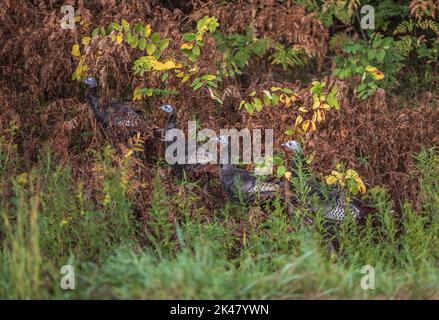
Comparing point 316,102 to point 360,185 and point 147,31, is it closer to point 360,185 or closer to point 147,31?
point 360,185

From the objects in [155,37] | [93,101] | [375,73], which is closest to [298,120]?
[375,73]

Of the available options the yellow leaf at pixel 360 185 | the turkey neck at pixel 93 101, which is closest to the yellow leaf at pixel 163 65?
the turkey neck at pixel 93 101

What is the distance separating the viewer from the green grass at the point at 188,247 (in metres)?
4.36

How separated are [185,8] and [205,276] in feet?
17.6

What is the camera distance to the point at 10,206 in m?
5.81

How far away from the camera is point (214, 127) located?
284 inches

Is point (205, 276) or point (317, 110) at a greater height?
point (317, 110)

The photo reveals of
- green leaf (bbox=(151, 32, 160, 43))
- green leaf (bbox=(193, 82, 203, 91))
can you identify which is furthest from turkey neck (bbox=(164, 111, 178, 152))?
green leaf (bbox=(151, 32, 160, 43))

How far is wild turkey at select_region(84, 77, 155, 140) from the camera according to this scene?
6.90 meters

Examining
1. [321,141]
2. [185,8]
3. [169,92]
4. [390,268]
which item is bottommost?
[390,268]

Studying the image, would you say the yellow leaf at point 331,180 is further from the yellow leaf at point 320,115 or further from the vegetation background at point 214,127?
the yellow leaf at point 320,115

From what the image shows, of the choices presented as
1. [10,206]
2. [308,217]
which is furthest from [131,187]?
[308,217]

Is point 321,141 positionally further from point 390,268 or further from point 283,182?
point 390,268

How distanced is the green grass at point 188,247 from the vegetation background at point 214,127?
2 centimetres
